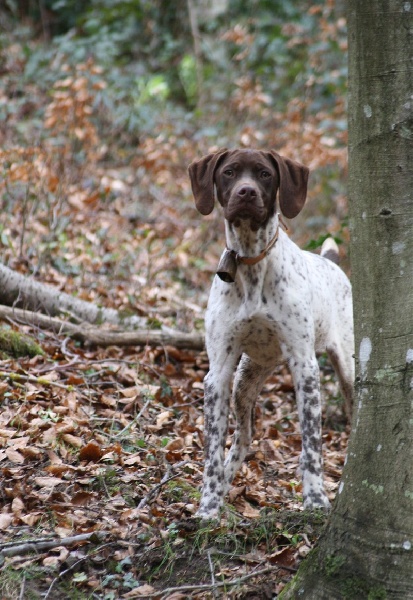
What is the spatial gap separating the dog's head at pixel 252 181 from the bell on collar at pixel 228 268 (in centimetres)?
21

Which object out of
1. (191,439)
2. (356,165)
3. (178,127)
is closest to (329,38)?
(178,127)

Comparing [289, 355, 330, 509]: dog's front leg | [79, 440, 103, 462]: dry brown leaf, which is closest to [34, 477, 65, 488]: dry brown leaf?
[79, 440, 103, 462]: dry brown leaf

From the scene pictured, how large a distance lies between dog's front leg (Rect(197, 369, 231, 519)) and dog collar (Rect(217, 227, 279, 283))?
575mm

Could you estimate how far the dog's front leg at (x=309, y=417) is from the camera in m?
4.32

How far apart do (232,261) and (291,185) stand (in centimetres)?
55

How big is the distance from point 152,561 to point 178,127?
995cm

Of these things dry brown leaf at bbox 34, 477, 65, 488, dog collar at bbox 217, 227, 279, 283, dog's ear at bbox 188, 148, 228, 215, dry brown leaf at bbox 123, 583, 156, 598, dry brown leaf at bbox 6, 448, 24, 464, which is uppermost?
dog's ear at bbox 188, 148, 228, 215

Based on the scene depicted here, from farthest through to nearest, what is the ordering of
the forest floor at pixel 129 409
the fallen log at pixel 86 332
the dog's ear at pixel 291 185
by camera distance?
the fallen log at pixel 86 332 → the dog's ear at pixel 291 185 → the forest floor at pixel 129 409

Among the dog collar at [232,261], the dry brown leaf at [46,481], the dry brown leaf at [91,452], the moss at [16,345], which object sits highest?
the dog collar at [232,261]

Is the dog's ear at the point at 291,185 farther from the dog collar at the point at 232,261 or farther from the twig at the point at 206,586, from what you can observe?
the twig at the point at 206,586

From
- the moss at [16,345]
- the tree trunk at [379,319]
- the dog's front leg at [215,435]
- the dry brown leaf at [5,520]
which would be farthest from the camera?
the moss at [16,345]

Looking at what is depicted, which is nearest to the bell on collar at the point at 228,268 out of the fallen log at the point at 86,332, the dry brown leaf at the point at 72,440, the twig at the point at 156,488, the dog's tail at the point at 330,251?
the twig at the point at 156,488

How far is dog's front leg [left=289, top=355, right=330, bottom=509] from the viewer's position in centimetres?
432

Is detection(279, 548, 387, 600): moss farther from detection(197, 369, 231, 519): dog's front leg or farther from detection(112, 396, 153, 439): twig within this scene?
detection(112, 396, 153, 439): twig
